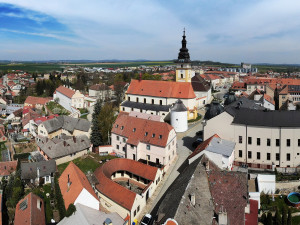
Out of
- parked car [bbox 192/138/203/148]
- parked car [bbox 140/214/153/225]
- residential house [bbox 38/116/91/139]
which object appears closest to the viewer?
parked car [bbox 140/214/153/225]

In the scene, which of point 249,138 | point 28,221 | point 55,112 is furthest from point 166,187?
point 55,112

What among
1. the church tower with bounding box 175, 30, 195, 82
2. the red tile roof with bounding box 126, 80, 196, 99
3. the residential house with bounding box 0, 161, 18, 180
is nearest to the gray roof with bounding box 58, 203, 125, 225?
the residential house with bounding box 0, 161, 18, 180

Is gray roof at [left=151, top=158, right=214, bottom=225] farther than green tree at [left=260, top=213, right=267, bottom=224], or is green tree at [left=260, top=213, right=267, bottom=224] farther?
green tree at [left=260, top=213, right=267, bottom=224]

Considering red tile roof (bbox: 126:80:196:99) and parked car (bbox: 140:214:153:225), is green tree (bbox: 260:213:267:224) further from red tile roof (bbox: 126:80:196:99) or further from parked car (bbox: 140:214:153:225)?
red tile roof (bbox: 126:80:196:99)

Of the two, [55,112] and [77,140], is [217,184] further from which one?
[55,112]

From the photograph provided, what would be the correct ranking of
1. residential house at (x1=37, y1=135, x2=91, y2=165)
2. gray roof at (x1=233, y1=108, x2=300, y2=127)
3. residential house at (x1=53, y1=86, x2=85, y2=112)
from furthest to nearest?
1. residential house at (x1=53, y1=86, x2=85, y2=112)
2. residential house at (x1=37, y1=135, x2=91, y2=165)
3. gray roof at (x1=233, y1=108, x2=300, y2=127)

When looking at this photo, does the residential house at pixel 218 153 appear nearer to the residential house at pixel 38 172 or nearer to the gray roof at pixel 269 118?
the gray roof at pixel 269 118

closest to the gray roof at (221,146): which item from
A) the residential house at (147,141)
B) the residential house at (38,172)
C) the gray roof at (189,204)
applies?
the gray roof at (189,204)
